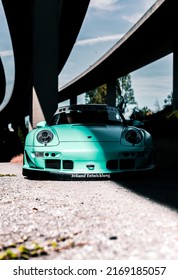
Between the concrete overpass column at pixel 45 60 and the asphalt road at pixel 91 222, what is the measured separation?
9415 mm

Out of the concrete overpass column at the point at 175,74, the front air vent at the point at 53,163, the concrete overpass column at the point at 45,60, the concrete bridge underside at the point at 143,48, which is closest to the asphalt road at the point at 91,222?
the front air vent at the point at 53,163

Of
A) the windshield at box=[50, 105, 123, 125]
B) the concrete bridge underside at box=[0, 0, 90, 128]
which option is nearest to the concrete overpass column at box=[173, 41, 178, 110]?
the concrete bridge underside at box=[0, 0, 90, 128]

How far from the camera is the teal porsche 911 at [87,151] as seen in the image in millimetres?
5945

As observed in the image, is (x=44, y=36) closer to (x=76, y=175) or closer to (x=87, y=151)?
(x=87, y=151)

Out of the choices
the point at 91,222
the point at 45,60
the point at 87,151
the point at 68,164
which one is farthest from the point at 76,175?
the point at 45,60

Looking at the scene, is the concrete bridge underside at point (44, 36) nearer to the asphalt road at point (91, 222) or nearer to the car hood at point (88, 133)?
the car hood at point (88, 133)

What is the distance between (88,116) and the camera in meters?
7.41

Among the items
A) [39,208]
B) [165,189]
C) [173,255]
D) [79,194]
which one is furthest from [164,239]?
[165,189]

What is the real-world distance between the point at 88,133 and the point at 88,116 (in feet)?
3.78

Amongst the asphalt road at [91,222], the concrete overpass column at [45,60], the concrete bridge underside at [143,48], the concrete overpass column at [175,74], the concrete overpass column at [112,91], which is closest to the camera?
the asphalt road at [91,222]

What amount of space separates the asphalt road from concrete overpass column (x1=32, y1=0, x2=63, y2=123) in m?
9.41

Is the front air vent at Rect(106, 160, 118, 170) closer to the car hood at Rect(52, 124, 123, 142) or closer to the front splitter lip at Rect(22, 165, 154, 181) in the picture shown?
the front splitter lip at Rect(22, 165, 154, 181)
